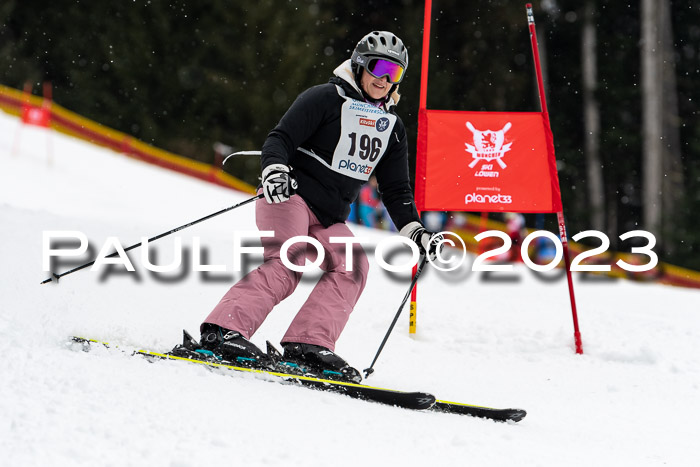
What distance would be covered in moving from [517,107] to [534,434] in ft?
76.8

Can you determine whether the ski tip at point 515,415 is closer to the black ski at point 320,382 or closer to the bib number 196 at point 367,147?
the black ski at point 320,382

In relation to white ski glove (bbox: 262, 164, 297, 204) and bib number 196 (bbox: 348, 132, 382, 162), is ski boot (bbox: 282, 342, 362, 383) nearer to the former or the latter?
white ski glove (bbox: 262, 164, 297, 204)

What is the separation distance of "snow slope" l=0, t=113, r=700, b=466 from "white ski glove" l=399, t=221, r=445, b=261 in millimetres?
706

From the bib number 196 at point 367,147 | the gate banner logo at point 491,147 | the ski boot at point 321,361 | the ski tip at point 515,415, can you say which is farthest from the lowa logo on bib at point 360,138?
the gate banner logo at point 491,147

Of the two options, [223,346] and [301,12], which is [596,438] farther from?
[301,12]

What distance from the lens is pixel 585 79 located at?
2295cm

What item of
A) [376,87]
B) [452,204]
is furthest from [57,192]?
[376,87]

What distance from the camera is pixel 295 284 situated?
378 centimetres

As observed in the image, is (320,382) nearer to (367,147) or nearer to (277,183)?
(277,183)

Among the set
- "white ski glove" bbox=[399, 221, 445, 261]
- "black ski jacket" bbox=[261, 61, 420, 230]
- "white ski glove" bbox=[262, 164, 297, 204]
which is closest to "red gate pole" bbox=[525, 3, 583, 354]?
"white ski glove" bbox=[399, 221, 445, 261]

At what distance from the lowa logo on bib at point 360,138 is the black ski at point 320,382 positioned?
1.02 m

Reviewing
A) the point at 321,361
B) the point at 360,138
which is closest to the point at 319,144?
the point at 360,138

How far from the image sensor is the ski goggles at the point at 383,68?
385cm

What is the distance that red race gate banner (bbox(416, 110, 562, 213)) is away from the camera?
5.46 meters
